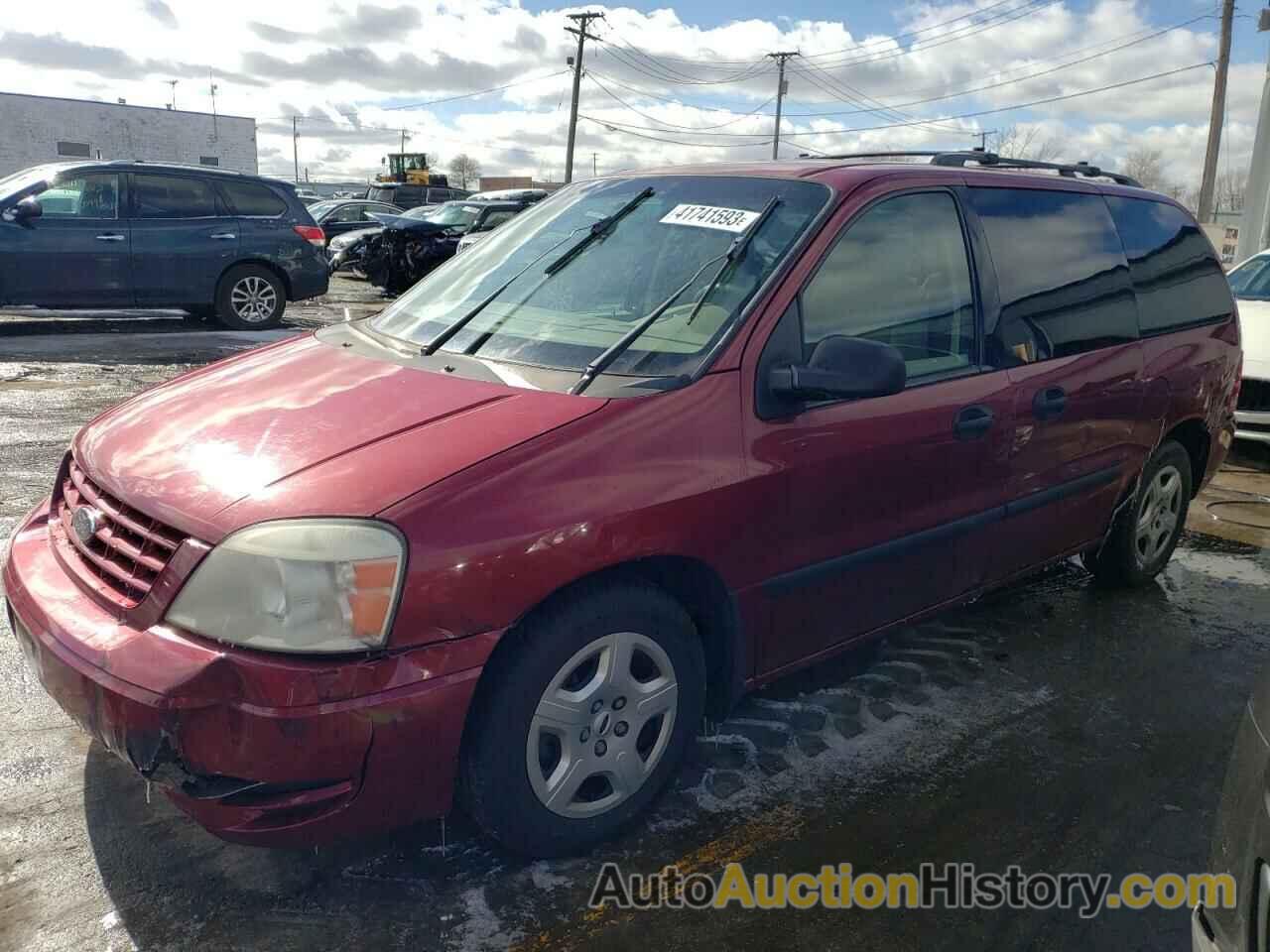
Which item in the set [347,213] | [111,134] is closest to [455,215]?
[347,213]

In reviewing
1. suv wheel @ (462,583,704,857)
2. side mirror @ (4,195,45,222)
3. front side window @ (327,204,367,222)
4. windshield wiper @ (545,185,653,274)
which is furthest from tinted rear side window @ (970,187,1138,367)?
front side window @ (327,204,367,222)

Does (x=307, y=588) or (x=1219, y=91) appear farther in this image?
(x=1219, y=91)

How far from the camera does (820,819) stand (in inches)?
114

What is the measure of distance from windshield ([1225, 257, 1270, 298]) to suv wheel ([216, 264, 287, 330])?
9472 mm

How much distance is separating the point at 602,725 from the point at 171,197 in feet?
32.9

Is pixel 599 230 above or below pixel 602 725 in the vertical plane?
above

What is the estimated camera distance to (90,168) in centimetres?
1027

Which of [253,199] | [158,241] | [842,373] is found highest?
[253,199]

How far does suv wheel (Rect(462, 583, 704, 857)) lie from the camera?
238 centimetres

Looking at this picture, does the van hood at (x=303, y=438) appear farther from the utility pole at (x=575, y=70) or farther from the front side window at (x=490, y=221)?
the utility pole at (x=575, y=70)

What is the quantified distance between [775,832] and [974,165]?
2.60m

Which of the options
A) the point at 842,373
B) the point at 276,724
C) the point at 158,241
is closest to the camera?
the point at 276,724

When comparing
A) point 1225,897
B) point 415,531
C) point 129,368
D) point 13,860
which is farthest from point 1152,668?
point 129,368

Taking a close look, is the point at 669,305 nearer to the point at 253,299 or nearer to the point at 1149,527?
the point at 1149,527
